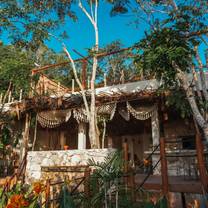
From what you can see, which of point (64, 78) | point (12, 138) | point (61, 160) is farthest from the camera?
point (64, 78)

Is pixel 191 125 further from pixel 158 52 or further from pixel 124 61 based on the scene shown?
pixel 124 61

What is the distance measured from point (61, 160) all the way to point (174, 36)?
15.6 ft

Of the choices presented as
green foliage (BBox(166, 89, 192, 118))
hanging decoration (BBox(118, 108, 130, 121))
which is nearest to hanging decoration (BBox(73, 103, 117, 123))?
hanging decoration (BBox(118, 108, 130, 121))

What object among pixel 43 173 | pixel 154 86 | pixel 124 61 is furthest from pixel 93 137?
pixel 124 61

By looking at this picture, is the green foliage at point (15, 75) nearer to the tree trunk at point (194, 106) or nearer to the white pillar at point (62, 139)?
the white pillar at point (62, 139)

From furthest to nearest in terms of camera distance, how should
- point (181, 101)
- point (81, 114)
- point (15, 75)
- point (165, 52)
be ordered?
point (15, 75)
point (81, 114)
point (181, 101)
point (165, 52)

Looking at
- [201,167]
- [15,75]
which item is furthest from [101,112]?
[15,75]

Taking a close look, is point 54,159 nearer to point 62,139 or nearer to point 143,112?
point 143,112

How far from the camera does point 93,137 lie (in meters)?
7.17

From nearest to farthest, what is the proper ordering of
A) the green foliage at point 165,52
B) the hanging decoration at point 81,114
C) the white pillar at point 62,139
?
1. the green foliage at point 165,52
2. the hanging decoration at point 81,114
3. the white pillar at point 62,139

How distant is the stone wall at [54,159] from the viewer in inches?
244

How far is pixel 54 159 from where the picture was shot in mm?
6660

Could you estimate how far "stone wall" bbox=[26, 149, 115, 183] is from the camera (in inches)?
244

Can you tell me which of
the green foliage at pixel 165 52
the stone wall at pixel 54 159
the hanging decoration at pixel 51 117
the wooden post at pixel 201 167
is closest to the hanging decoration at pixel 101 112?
the hanging decoration at pixel 51 117
